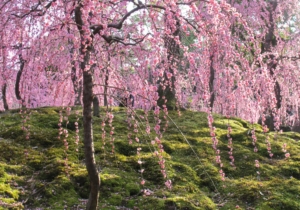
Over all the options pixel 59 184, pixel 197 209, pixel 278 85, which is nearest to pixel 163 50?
pixel 197 209

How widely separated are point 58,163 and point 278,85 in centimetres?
696

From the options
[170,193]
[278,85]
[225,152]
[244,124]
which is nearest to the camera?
[170,193]

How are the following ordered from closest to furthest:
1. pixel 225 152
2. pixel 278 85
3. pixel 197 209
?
pixel 197 209
pixel 225 152
pixel 278 85

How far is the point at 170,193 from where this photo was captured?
4.76 metres

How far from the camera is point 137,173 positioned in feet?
17.5

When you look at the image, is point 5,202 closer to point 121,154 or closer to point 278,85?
point 121,154

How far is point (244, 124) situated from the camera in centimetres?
887

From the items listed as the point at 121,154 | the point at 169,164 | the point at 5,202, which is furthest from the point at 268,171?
the point at 5,202

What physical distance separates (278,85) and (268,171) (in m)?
4.50

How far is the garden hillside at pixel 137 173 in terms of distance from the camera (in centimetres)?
443

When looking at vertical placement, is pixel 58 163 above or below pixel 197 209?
above

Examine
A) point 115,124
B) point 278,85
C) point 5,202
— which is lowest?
point 5,202

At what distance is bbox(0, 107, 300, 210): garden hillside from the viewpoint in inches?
174

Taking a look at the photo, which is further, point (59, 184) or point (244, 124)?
point (244, 124)
